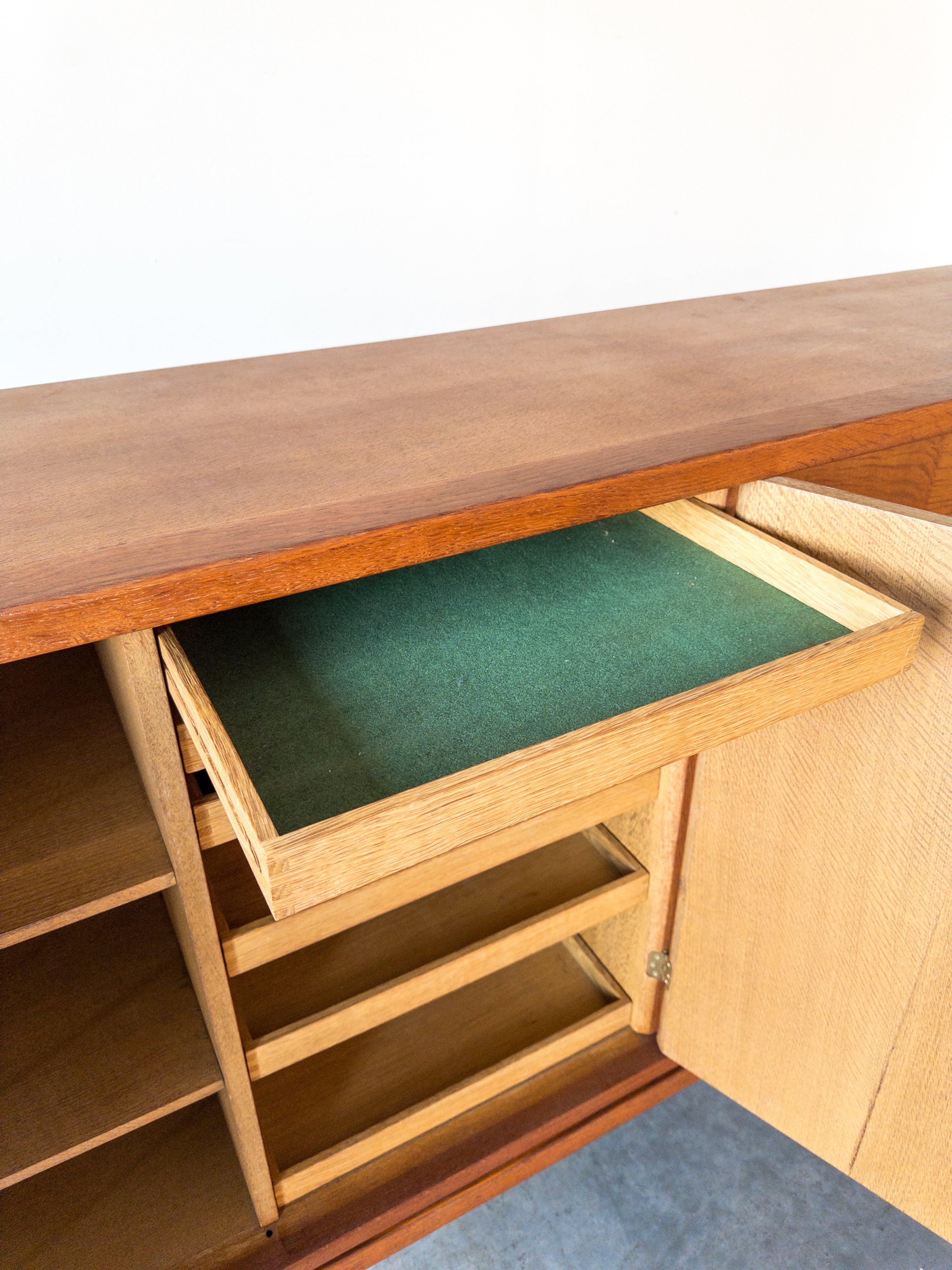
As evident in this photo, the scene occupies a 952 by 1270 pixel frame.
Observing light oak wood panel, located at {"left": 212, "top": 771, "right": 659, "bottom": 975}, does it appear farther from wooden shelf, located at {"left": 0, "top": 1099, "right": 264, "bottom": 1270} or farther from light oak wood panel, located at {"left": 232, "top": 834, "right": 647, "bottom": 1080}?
wooden shelf, located at {"left": 0, "top": 1099, "right": 264, "bottom": 1270}

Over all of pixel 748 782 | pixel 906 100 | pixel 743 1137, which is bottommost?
pixel 743 1137

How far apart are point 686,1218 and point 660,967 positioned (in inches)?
16.1

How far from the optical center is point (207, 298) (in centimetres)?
182

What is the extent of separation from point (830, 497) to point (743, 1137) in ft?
3.42

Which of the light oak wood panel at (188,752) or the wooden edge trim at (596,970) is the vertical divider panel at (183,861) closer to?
the light oak wood panel at (188,752)

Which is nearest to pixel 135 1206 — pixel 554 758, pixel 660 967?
pixel 660 967

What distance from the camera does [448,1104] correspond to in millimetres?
1068

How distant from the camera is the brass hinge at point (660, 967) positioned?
44.5 inches

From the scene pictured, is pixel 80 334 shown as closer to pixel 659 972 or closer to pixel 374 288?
pixel 374 288

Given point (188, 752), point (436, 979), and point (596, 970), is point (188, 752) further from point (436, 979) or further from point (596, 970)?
point (596, 970)

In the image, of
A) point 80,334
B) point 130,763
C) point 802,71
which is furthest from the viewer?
point 802,71

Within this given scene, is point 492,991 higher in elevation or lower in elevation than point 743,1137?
higher

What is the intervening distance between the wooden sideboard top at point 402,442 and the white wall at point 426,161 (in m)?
0.94

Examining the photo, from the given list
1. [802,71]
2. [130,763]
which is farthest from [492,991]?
[802,71]
